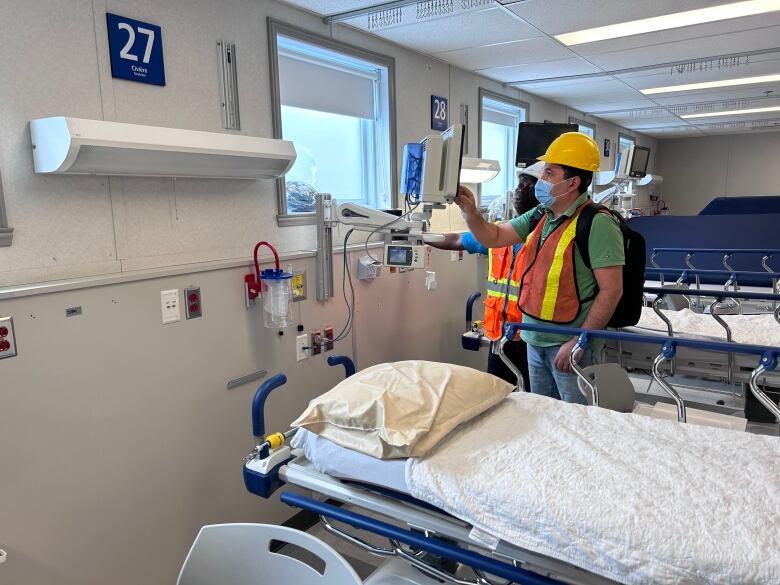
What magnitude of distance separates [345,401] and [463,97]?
→ 10.9ft

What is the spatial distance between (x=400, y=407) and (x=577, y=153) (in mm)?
1281

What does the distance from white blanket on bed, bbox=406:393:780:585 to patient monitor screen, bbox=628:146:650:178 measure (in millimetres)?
3881

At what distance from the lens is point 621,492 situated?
129 centimetres

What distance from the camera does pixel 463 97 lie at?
14.2ft

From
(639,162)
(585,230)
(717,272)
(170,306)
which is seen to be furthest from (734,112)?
(170,306)

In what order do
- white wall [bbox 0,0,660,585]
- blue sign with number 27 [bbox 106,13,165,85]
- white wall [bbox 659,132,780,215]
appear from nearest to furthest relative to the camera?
white wall [bbox 0,0,660,585]
blue sign with number 27 [bbox 106,13,165,85]
white wall [bbox 659,132,780,215]

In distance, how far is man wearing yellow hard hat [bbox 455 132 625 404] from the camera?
7.02 feet

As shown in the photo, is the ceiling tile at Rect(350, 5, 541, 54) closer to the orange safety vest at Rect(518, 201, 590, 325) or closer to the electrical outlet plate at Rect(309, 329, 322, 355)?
the orange safety vest at Rect(518, 201, 590, 325)

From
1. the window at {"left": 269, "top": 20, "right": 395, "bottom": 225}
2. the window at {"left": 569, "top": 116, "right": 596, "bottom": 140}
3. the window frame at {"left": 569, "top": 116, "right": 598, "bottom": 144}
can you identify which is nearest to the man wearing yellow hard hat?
the window at {"left": 269, "top": 20, "right": 395, "bottom": 225}

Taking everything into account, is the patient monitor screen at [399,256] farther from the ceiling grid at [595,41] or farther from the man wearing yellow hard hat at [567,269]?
the ceiling grid at [595,41]

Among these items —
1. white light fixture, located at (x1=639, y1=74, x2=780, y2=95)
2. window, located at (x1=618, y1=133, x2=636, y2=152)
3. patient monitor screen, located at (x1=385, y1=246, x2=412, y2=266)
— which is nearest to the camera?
patient monitor screen, located at (x1=385, y1=246, x2=412, y2=266)

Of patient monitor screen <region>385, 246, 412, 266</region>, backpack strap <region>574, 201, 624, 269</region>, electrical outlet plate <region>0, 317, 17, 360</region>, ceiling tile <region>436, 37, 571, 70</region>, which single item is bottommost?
electrical outlet plate <region>0, 317, 17, 360</region>

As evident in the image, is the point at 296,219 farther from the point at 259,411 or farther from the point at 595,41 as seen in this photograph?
the point at 595,41

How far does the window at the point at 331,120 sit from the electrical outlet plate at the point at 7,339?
4.29 ft
